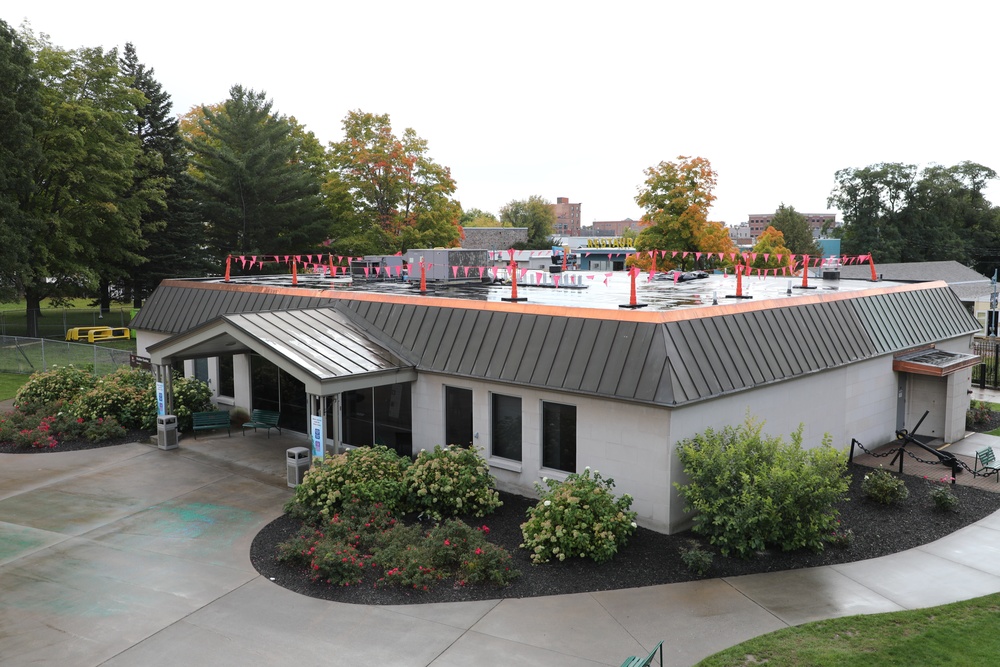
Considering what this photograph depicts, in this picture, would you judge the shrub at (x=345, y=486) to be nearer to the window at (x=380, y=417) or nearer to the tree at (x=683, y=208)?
the window at (x=380, y=417)

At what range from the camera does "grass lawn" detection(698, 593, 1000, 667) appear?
31.9ft

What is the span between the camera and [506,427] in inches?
643

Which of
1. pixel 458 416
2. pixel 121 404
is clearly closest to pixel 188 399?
pixel 121 404

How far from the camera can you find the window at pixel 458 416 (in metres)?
16.9

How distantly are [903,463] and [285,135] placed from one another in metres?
45.1

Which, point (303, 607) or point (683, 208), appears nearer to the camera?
point (303, 607)

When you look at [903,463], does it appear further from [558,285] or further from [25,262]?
[25,262]

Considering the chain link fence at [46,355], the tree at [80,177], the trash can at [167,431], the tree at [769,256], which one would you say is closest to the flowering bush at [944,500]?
the trash can at [167,431]

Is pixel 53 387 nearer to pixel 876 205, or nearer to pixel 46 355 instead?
pixel 46 355

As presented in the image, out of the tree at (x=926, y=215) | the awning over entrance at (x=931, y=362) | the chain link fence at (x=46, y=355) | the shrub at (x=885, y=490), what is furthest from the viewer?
the tree at (x=926, y=215)

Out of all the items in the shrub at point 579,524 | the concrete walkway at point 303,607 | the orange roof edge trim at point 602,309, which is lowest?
the concrete walkway at point 303,607

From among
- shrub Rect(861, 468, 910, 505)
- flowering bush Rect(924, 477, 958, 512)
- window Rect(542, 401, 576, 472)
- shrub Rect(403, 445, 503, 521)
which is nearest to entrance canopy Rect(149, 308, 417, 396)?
shrub Rect(403, 445, 503, 521)

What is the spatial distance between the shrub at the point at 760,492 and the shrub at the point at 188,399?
1470cm

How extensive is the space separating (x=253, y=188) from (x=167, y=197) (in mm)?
6572
